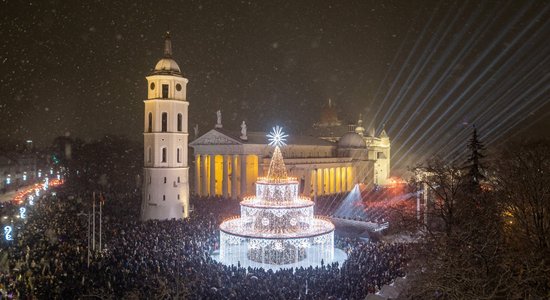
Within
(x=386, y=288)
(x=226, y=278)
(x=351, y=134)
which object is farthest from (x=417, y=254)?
(x=351, y=134)

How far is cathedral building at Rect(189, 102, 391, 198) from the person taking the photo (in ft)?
157

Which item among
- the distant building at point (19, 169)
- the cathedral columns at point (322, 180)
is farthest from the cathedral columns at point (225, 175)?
the distant building at point (19, 169)

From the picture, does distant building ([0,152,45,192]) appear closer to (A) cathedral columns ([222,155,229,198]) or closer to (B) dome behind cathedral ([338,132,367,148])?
(A) cathedral columns ([222,155,229,198])

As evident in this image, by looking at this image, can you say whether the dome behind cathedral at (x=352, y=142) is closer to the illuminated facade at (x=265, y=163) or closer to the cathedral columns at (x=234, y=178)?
the illuminated facade at (x=265, y=163)

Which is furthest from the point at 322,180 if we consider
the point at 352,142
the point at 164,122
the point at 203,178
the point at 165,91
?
the point at 165,91

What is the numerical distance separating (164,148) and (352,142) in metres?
36.1

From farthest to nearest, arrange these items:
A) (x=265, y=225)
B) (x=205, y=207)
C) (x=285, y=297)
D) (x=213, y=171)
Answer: (x=213, y=171) < (x=205, y=207) < (x=265, y=225) < (x=285, y=297)

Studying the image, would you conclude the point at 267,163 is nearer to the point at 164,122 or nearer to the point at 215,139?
the point at 215,139

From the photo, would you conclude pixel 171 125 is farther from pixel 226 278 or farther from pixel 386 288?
pixel 386 288

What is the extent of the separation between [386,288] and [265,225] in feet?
23.3

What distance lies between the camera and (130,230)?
28.2 meters

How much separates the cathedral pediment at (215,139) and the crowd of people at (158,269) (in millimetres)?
18441

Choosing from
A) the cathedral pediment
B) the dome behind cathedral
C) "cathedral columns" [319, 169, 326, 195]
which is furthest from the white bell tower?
the dome behind cathedral

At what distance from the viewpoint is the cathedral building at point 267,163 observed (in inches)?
1885
